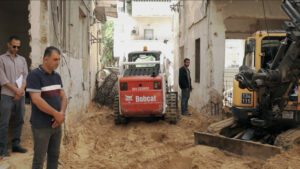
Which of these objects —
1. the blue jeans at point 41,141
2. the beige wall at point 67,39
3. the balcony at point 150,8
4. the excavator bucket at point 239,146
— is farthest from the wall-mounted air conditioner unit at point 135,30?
the blue jeans at point 41,141

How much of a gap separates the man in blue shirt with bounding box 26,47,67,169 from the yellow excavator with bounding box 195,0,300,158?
3.11 meters

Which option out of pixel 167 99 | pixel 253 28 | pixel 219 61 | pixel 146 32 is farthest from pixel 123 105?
pixel 146 32

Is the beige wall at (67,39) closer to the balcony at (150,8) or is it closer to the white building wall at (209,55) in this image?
the white building wall at (209,55)

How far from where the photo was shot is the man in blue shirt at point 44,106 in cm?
302

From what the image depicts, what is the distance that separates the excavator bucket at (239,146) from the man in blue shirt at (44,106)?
315cm

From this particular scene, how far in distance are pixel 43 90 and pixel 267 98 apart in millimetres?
3768

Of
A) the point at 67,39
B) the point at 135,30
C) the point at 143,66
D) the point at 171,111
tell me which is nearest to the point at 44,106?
the point at 67,39

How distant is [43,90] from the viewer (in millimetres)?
3123

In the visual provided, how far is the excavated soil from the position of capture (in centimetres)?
446

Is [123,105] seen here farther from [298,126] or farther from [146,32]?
[146,32]

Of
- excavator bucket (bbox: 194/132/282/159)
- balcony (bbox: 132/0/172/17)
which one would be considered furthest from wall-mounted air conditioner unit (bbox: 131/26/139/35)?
excavator bucket (bbox: 194/132/282/159)

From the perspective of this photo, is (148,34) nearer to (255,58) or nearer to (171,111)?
(171,111)

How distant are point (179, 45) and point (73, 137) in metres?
10.1

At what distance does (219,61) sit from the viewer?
29.3 feet
